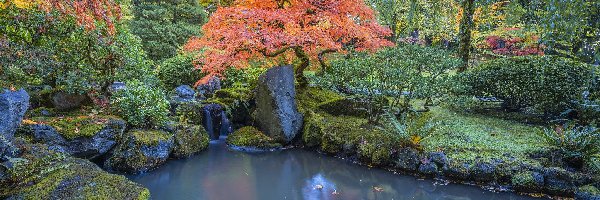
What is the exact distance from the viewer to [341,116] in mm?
10727

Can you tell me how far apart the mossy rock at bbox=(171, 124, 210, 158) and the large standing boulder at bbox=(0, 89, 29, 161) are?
3567mm

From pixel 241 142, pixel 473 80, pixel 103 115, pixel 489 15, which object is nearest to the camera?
pixel 103 115

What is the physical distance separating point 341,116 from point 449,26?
46.6 feet

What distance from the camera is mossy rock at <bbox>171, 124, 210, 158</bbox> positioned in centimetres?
905

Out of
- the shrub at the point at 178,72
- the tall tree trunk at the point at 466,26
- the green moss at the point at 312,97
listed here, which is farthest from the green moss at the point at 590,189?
the shrub at the point at 178,72

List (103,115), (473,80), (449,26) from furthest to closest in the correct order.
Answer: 1. (449,26)
2. (473,80)
3. (103,115)

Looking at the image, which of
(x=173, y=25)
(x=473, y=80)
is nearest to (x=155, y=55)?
(x=173, y=25)

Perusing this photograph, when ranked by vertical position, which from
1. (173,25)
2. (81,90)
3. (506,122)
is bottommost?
(506,122)

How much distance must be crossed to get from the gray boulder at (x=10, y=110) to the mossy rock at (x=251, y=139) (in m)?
5.14

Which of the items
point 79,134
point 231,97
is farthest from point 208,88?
point 79,134

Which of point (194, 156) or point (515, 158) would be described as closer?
point (515, 158)

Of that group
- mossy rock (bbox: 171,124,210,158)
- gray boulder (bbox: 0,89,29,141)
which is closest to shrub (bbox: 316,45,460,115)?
mossy rock (bbox: 171,124,210,158)

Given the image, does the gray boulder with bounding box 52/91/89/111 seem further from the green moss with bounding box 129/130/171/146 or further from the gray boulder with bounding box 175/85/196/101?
the gray boulder with bounding box 175/85/196/101

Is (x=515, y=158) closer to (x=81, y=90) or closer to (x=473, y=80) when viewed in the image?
(x=473, y=80)
